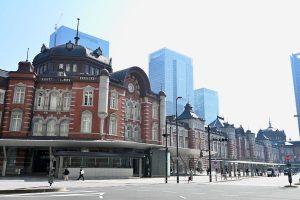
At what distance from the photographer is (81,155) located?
33.7 m

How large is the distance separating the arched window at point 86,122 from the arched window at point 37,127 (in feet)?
17.6

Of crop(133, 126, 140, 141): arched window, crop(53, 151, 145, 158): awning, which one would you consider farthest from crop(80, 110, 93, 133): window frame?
crop(133, 126, 140, 141): arched window

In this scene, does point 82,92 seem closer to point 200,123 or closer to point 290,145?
point 200,123

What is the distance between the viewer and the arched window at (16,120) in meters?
36.8

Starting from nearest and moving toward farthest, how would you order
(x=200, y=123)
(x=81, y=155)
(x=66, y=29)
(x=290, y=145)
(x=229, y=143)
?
(x=81, y=155), (x=200, y=123), (x=229, y=143), (x=290, y=145), (x=66, y=29)

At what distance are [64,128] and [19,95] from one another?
6941 mm

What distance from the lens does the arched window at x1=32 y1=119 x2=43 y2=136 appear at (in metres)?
38.3

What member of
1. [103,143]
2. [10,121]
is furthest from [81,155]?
[10,121]

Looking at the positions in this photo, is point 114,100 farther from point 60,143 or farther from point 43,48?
point 43,48

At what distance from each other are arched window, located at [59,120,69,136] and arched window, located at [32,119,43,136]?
7.90 ft

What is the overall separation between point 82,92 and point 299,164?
10931 cm

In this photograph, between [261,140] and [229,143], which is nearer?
[229,143]

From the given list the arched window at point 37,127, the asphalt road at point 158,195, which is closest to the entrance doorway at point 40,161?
the arched window at point 37,127

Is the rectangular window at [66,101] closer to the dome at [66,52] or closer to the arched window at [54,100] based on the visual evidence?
the arched window at [54,100]
